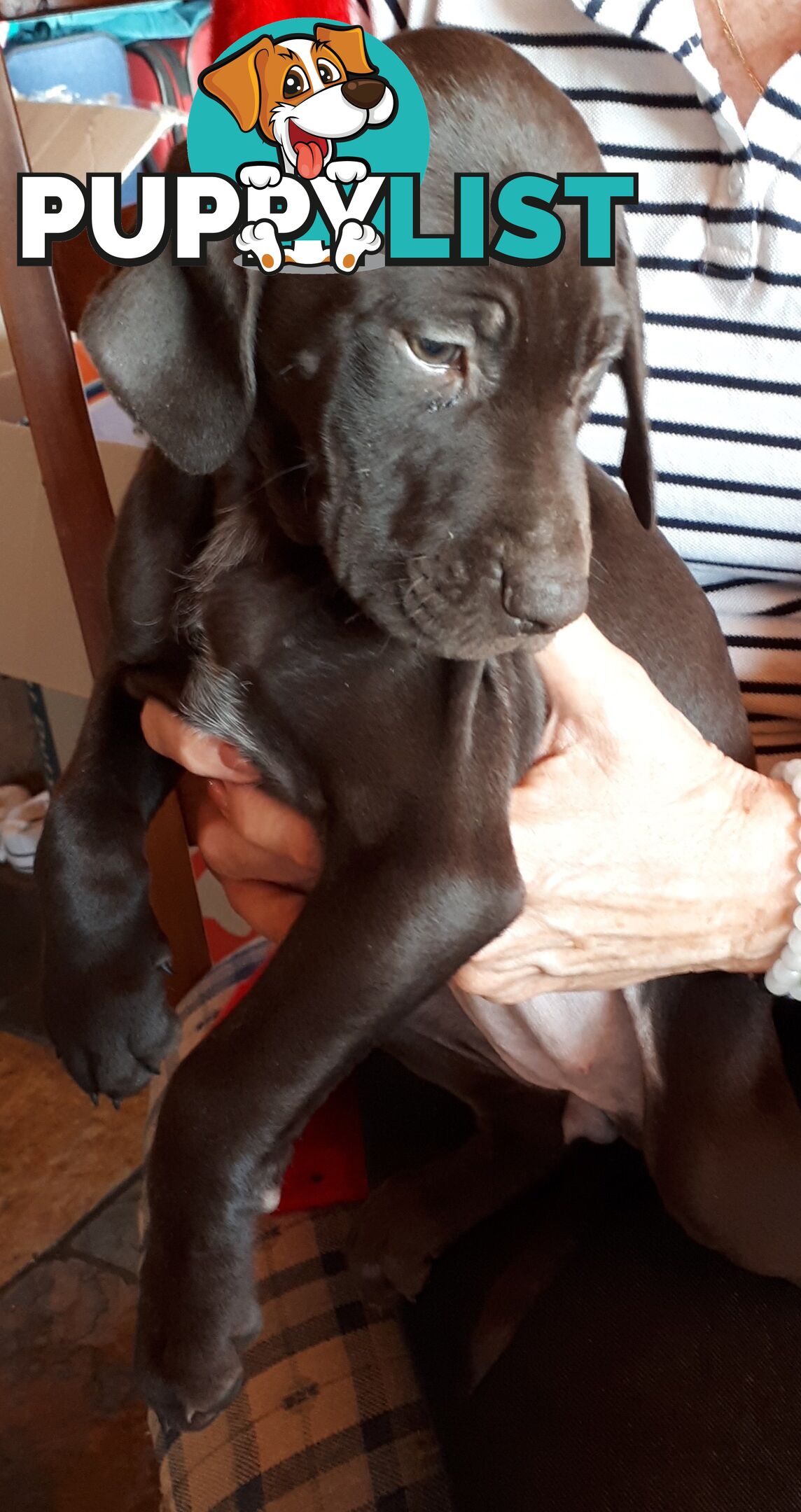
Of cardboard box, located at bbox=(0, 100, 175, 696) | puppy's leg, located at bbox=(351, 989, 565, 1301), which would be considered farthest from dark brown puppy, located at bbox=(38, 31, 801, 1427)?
cardboard box, located at bbox=(0, 100, 175, 696)

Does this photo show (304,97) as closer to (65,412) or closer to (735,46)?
(735,46)

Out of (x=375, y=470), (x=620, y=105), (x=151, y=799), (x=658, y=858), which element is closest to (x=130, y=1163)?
(x=151, y=799)

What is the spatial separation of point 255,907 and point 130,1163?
143cm

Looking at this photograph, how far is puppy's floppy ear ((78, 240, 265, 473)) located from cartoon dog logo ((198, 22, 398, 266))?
0.05 meters

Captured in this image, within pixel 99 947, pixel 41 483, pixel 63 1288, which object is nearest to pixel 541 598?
pixel 99 947

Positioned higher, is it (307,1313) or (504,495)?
(504,495)

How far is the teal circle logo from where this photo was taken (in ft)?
3.41

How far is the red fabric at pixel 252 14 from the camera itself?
126cm

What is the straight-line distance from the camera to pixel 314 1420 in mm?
1432

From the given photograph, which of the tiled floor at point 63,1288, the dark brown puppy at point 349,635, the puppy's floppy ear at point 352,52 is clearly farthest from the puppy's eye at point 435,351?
the tiled floor at point 63,1288

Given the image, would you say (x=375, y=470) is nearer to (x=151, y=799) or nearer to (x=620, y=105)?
(x=151, y=799)

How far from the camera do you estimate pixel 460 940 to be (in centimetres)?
117

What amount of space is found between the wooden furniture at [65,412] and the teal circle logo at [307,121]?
683 millimetres

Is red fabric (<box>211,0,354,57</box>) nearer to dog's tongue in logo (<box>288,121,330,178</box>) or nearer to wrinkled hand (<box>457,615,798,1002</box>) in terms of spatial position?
dog's tongue in logo (<box>288,121,330,178</box>)
